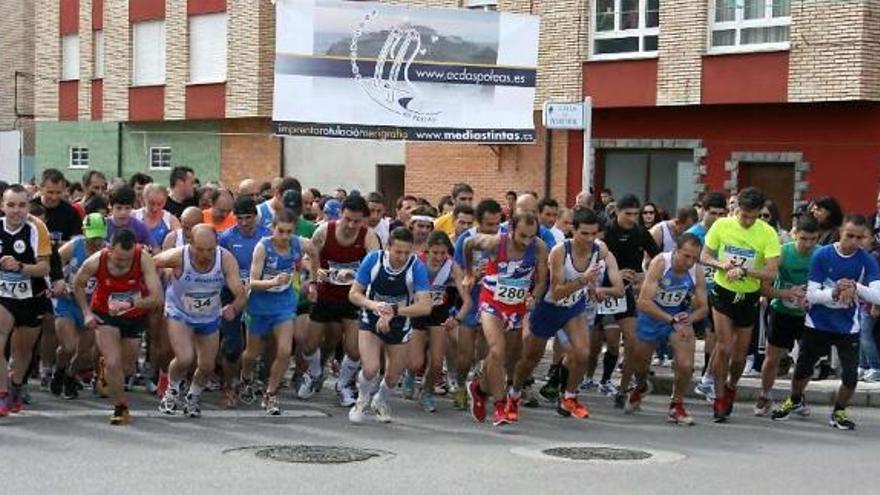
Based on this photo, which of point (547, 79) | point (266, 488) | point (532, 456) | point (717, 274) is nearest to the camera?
point (266, 488)

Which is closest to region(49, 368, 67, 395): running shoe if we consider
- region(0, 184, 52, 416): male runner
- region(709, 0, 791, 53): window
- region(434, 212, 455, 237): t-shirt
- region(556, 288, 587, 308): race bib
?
region(0, 184, 52, 416): male runner

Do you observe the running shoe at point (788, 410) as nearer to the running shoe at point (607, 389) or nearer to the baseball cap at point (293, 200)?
the running shoe at point (607, 389)

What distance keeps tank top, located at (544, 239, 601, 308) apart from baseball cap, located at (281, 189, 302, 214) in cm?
296

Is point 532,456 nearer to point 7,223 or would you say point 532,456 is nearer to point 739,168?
point 7,223

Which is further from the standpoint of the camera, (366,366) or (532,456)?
(366,366)

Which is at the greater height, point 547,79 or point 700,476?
point 547,79

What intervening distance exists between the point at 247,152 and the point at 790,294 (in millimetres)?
22575

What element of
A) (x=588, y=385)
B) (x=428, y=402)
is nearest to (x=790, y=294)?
(x=588, y=385)

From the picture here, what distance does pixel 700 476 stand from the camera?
31.3ft

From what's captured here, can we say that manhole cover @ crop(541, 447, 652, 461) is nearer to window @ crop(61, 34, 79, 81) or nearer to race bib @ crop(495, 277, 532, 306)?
race bib @ crop(495, 277, 532, 306)

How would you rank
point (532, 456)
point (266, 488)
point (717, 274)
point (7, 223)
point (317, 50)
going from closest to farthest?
point (266, 488), point (532, 456), point (7, 223), point (717, 274), point (317, 50)

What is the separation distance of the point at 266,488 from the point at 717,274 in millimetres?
5297

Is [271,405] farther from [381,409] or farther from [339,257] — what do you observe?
[339,257]

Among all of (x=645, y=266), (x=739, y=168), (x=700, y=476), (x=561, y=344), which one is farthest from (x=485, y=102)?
(x=700, y=476)
